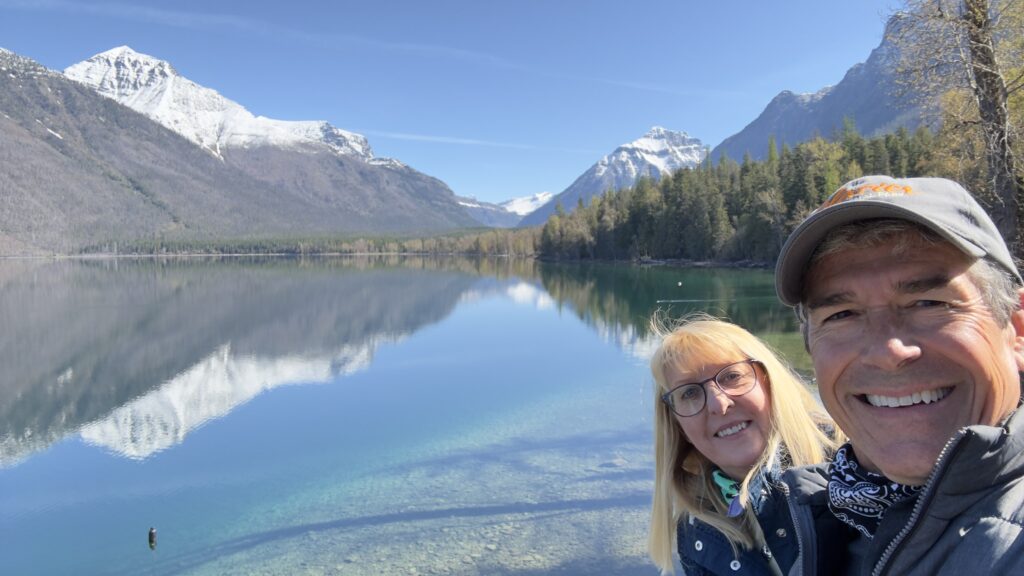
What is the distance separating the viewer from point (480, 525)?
9852 mm

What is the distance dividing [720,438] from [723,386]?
240 millimetres

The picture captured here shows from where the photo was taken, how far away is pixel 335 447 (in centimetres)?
1537

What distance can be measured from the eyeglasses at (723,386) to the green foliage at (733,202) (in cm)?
4310

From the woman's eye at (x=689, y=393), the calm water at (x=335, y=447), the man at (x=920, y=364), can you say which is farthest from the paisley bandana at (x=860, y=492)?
the calm water at (x=335, y=447)

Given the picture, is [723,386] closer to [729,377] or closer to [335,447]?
[729,377]

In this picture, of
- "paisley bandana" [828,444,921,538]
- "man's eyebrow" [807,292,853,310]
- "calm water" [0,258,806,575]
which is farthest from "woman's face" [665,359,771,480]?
"calm water" [0,258,806,575]

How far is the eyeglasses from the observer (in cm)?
285

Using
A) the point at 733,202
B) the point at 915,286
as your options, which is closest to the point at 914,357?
the point at 915,286

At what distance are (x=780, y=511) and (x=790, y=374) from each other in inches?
30.8

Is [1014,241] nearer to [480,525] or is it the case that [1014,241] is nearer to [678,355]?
[678,355]

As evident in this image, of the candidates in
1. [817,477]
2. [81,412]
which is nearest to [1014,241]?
[817,477]

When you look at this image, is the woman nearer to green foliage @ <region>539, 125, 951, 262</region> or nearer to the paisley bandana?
the paisley bandana

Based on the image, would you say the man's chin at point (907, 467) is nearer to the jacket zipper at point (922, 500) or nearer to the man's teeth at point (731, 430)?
the jacket zipper at point (922, 500)

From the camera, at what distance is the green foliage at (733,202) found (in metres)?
61.8
